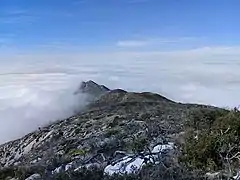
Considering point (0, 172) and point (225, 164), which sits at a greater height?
point (225, 164)

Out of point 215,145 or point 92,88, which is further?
point 92,88

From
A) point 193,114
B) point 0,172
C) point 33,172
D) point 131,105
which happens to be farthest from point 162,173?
point 131,105

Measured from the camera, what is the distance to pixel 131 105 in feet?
124

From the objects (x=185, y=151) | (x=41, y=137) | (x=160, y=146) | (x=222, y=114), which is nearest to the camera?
(x=185, y=151)

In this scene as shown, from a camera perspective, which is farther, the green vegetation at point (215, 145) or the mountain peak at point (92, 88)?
the mountain peak at point (92, 88)

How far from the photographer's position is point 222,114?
42.8 ft

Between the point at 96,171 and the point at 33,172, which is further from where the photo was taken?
the point at 33,172

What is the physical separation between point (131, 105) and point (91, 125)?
32.5 feet

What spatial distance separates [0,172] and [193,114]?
5.66 metres

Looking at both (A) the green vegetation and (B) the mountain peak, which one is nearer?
(A) the green vegetation

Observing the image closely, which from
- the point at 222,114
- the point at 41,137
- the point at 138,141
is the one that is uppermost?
the point at 222,114

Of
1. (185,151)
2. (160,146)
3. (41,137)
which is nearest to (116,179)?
(185,151)

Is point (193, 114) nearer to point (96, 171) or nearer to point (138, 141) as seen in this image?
point (138, 141)

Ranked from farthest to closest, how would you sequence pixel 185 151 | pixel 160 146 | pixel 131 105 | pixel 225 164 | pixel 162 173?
1. pixel 131 105
2. pixel 160 146
3. pixel 185 151
4. pixel 225 164
5. pixel 162 173
